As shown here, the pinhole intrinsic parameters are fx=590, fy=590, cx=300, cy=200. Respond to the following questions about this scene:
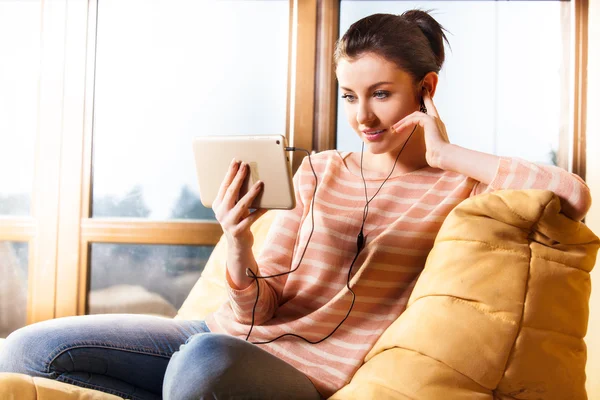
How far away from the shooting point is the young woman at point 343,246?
3.68ft

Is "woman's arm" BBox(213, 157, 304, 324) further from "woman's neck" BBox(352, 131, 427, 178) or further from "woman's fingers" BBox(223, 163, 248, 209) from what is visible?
"woman's neck" BBox(352, 131, 427, 178)

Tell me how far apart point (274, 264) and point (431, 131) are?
1.43 ft

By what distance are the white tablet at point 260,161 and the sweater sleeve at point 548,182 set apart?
1.33ft

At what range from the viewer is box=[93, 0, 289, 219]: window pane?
216 cm

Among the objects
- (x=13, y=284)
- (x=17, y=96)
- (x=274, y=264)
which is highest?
(x=17, y=96)

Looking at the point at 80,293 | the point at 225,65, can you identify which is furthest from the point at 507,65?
the point at 80,293

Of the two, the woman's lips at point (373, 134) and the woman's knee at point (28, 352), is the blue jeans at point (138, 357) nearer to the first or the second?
the woman's knee at point (28, 352)

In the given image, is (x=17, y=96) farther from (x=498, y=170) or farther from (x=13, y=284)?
(x=498, y=170)

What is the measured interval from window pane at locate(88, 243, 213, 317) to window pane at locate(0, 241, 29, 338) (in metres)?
0.24

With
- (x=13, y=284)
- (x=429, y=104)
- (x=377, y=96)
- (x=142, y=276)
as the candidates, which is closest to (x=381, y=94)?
(x=377, y=96)

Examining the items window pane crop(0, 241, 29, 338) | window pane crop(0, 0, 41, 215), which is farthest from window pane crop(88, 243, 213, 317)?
window pane crop(0, 0, 41, 215)

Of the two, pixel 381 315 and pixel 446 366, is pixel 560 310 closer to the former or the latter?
pixel 446 366

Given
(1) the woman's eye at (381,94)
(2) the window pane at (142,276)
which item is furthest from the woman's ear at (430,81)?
(2) the window pane at (142,276)

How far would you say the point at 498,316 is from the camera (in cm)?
103
